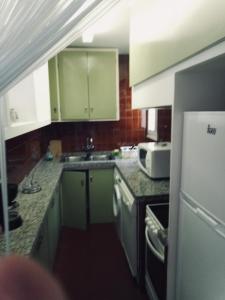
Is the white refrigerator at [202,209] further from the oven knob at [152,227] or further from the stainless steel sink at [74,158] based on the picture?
the stainless steel sink at [74,158]

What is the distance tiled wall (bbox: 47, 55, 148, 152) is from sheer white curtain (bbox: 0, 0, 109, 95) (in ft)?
9.18

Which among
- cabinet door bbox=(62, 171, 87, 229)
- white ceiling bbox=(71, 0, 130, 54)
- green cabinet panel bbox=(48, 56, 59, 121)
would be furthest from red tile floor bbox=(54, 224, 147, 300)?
white ceiling bbox=(71, 0, 130, 54)

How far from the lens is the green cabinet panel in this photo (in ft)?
9.81

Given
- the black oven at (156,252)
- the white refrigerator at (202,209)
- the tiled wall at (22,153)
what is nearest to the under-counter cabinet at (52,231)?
the tiled wall at (22,153)

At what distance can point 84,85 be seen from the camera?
3086mm

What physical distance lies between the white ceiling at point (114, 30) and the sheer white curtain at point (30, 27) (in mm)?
1230

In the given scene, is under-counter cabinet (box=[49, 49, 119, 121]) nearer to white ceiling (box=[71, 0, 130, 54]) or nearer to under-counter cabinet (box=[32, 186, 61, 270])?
white ceiling (box=[71, 0, 130, 54])

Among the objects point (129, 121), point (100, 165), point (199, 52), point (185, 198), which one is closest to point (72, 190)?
point (100, 165)

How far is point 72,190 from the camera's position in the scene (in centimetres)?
290

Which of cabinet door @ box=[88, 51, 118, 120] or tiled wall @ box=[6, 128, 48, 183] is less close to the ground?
cabinet door @ box=[88, 51, 118, 120]

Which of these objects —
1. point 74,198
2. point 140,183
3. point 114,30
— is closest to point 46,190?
point 140,183

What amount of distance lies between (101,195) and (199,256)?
2.01 m

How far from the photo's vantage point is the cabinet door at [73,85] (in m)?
3.01

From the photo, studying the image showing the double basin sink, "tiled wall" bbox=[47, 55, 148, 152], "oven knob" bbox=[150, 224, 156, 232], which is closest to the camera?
"oven knob" bbox=[150, 224, 156, 232]
